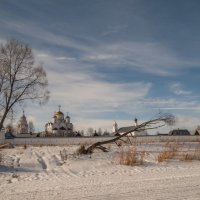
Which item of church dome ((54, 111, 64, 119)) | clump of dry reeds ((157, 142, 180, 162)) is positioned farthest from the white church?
clump of dry reeds ((157, 142, 180, 162))

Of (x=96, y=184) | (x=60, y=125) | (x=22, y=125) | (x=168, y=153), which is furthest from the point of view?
(x=22, y=125)

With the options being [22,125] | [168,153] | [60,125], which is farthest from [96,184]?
[22,125]

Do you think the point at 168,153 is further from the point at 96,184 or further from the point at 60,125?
the point at 60,125

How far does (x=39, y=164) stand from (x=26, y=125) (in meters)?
86.9

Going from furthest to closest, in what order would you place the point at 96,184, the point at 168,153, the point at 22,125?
the point at 22,125, the point at 168,153, the point at 96,184

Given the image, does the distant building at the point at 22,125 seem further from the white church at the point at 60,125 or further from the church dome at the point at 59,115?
the church dome at the point at 59,115

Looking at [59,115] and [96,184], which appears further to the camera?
[59,115]

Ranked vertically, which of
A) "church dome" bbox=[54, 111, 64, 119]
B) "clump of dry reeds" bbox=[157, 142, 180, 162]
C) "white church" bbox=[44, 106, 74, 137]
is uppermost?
"church dome" bbox=[54, 111, 64, 119]

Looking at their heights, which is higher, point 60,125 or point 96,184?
point 60,125

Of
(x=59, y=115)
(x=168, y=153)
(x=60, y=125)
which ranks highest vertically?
(x=59, y=115)

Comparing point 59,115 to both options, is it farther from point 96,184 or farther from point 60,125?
point 96,184

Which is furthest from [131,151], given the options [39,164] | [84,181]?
[84,181]

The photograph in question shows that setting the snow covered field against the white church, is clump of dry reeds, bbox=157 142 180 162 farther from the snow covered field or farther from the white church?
the white church

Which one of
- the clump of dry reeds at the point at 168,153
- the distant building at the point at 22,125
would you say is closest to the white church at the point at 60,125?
the distant building at the point at 22,125
